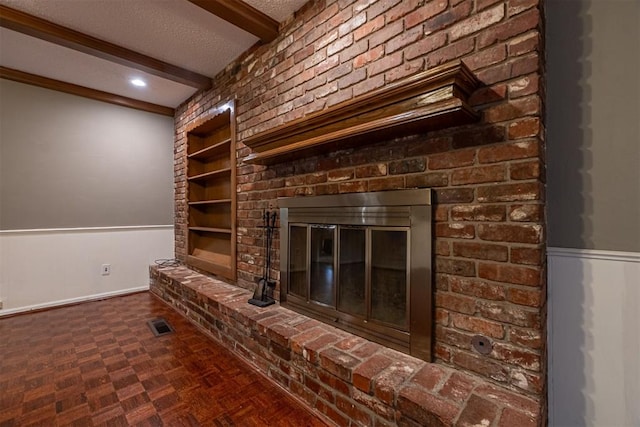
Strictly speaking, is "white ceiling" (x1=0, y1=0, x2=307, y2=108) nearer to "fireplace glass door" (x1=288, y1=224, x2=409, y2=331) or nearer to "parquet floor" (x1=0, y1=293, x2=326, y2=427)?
"fireplace glass door" (x1=288, y1=224, x2=409, y2=331)

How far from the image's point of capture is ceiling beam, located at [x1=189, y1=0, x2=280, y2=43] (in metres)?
1.81

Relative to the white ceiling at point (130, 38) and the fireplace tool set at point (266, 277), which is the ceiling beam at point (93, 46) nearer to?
the white ceiling at point (130, 38)

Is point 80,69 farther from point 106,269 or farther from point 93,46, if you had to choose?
point 106,269

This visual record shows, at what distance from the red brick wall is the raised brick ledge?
4.5 inches

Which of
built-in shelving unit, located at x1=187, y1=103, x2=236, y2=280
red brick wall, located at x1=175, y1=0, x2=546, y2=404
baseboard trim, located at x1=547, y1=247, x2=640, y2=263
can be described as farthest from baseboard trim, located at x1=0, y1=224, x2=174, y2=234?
baseboard trim, located at x1=547, y1=247, x2=640, y2=263

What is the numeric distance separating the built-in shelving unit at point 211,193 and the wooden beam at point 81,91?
79 cm

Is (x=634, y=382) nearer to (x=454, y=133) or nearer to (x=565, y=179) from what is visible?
(x=565, y=179)

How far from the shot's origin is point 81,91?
3174mm

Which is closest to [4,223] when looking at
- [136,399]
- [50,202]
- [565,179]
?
[50,202]

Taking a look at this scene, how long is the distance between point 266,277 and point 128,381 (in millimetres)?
1042

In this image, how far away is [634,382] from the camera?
1.03 metres

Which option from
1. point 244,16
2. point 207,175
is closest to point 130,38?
point 244,16

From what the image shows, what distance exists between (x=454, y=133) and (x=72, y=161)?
3986 millimetres

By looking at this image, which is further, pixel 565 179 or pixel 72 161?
pixel 72 161
